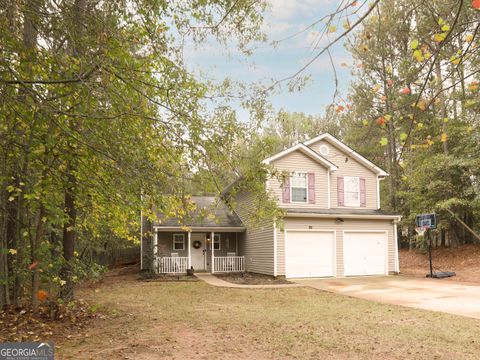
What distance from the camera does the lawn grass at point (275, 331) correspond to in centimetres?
584

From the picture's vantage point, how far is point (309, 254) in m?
17.4

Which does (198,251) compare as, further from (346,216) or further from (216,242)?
(346,216)

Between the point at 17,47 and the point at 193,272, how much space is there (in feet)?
48.7

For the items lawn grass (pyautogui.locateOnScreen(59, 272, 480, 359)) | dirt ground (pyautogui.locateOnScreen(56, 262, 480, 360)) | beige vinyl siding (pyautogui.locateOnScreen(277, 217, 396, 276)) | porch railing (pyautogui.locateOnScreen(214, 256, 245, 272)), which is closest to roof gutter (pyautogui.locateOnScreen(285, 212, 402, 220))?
beige vinyl siding (pyautogui.locateOnScreen(277, 217, 396, 276))

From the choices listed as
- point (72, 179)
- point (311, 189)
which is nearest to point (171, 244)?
point (311, 189)

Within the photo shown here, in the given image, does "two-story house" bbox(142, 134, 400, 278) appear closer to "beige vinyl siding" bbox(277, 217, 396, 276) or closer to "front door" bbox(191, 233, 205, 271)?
"beige vinyl siding" bbox(277, 217, 396, 276)

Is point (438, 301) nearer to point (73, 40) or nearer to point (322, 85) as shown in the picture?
point (322, 85)

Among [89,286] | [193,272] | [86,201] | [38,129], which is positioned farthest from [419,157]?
[38,129]

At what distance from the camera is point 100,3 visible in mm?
6117

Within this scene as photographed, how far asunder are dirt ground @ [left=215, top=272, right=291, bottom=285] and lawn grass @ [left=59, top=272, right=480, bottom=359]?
4.57m

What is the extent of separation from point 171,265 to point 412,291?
1071 cm

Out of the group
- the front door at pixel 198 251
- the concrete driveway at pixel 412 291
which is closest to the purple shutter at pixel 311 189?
the concrete driveway at pixel 412 291

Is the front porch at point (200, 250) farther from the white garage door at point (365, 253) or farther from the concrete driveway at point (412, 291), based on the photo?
the white garage door at point (365, 253)

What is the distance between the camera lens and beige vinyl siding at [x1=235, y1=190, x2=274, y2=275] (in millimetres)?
17219
